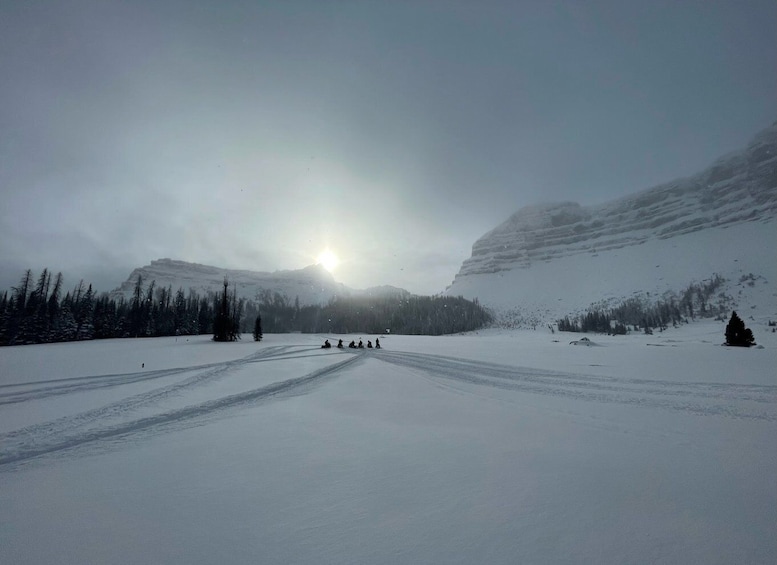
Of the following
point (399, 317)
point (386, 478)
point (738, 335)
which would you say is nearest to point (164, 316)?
point (399, 317)

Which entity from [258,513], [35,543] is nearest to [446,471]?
[258,513]

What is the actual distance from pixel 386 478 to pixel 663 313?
349ft

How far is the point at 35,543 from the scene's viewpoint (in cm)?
319

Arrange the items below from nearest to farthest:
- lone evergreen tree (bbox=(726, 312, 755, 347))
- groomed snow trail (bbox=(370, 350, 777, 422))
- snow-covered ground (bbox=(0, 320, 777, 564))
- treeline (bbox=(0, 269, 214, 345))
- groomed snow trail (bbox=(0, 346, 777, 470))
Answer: snow-covered ground (bbox=(0, 320, 777, 564)) < groomed snow trail (bbox=(0, 346, 777, 470)) < groomed snow trail (bbox=(370, 350, 777, 422)) < lone evergreen tree (bbox=(726, 312, 755, 347)) < treeline (bbox=(0, 269, 214, 345))

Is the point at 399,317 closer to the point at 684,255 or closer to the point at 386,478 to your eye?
the point at 386,478

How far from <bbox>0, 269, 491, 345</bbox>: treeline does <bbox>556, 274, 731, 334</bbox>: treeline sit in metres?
35.8

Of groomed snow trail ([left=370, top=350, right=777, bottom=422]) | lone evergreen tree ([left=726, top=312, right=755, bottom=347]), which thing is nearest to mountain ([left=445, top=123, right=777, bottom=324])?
lone evergreen tree ([left=726, top=312, right=755, bottom=347])

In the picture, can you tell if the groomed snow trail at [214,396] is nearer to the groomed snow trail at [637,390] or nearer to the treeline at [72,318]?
→ the groomed snow trail at [637,390]

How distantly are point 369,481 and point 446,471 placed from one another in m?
1.23

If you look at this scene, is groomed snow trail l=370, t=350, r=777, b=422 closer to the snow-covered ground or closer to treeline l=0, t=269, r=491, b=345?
the snow-covered ground

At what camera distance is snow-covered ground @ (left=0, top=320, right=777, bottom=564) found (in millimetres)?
3207

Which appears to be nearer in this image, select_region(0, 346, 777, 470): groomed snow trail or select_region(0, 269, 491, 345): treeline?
select_region(0, 346, 777, 470): groomed snow trail

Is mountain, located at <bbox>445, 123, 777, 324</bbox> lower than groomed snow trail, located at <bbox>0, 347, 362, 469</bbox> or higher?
higher

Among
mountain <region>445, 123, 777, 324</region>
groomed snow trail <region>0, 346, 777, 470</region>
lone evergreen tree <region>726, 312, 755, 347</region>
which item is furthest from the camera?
mountain <region>445, 123, 777, 324</region>
